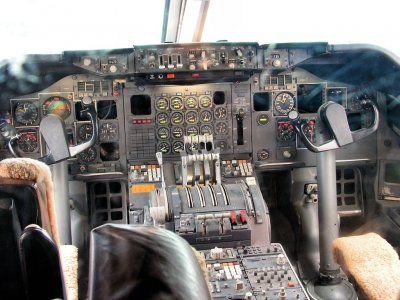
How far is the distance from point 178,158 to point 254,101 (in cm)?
95

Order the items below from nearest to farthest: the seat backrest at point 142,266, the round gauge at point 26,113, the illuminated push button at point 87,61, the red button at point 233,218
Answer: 1. the seat backrest at point 142,266
2. the red button at point 233,218
3. the illuminated push button at point 87,61
4. the round gauge at point 26,113

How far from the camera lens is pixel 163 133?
455 cm

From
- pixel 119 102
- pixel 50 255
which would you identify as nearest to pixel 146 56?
pixel 119 102

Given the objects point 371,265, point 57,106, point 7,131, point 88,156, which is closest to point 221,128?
point 88,156

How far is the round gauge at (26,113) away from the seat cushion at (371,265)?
3.23m

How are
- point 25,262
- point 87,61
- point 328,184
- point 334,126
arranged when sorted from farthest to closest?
point 87,61 < point 328,184 < point 334,126 < point 25,262

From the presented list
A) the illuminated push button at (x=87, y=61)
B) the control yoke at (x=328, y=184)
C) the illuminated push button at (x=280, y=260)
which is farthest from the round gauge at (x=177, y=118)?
the illuminated push button at (x=280, y=260)

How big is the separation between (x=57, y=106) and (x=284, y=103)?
2.19 m

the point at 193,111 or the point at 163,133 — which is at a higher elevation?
the point at 193,111

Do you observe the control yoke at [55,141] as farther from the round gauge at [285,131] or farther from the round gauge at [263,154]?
the round gauge at [285,131]

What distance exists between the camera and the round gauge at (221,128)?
15.1 feet

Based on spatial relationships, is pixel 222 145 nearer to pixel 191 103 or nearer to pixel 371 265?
pixel 191 103

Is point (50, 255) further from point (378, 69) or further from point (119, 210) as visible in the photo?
point (378, 69)

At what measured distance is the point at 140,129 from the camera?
14.8 ft
